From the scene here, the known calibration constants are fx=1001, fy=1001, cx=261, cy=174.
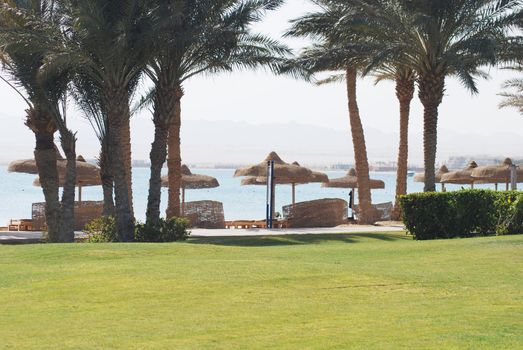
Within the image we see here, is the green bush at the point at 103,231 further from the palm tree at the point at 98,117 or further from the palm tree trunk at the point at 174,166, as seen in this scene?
the palm tree trunk at the point at 174,166

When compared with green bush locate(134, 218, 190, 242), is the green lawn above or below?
below

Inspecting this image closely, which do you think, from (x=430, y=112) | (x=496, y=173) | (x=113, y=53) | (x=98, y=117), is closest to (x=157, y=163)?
(x=98, y=117)

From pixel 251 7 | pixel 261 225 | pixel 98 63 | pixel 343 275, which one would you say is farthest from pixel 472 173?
pixel 343 275

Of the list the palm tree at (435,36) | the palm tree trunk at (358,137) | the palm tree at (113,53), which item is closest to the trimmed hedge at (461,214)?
the palm tree at (435,36)

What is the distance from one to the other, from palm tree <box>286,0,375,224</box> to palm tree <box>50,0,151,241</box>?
5.83m

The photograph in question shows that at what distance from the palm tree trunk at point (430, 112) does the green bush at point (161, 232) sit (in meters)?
7.16

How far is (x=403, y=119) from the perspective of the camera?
3750cm

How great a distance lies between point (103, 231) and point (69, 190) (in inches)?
91.1

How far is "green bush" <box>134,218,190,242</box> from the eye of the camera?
25219 mm

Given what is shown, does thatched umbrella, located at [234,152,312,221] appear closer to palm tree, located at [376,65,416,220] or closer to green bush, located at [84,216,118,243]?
palm tree, located at [376,65,416,220]

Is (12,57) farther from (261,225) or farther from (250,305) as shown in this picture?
(250,305)

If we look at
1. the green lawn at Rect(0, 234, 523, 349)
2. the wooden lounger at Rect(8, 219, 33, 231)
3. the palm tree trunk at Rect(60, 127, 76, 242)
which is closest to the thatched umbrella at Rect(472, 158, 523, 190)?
the wooden lounger at Rect(8, 219, 33, 231)

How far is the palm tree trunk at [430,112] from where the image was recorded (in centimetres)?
2822

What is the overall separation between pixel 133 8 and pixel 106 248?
25.3ft
